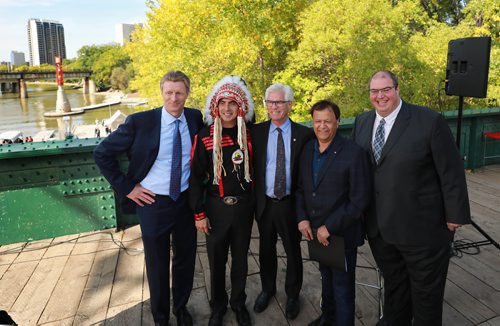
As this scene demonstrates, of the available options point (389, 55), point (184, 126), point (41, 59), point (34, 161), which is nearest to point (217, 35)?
point (389, 55)

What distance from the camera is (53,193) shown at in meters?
4.02

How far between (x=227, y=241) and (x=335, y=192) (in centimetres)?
87

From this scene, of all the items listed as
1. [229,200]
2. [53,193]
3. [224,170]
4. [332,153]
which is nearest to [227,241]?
[229,200]

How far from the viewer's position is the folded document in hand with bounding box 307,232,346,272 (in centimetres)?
231

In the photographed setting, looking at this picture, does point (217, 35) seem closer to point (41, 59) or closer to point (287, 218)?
point (287, 218)

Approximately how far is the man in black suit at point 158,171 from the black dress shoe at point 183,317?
1cm

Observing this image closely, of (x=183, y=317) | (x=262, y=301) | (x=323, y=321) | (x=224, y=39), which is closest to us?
(x=323, y=321)

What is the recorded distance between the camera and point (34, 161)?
12.7 feet

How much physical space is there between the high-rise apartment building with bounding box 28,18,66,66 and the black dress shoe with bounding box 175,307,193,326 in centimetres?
22068

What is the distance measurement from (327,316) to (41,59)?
229m

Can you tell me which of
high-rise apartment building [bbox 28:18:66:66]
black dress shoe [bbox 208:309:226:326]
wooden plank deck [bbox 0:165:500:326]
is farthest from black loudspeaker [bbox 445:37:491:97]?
high-rise apartment building [bbox 28:18:66:66]

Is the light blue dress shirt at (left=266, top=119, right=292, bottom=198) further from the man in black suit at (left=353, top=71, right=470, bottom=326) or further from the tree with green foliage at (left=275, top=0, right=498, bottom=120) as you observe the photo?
the tree with green foliage at (left=275, top=0, right=498, bottom=120)

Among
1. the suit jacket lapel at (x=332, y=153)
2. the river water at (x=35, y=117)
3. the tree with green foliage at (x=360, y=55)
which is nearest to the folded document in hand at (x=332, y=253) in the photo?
the suit jacket lapel at (x=332, y=153)

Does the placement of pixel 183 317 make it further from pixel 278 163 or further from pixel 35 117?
pixel 35 117
